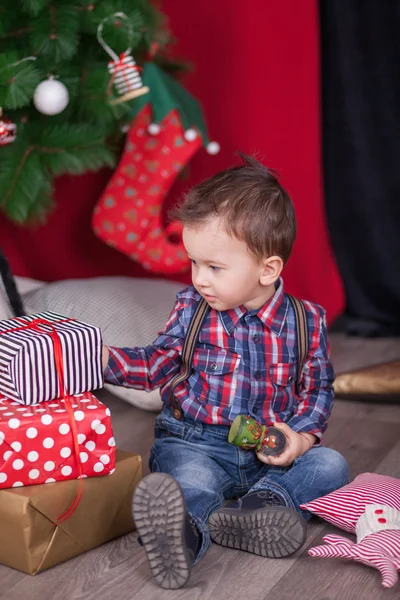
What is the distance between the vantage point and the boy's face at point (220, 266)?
147cm

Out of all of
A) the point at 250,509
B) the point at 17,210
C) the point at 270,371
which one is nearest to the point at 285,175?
the point at 17,210

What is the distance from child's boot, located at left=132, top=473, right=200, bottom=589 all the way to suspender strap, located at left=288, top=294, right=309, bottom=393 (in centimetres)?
40

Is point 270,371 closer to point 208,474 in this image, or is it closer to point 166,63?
point 208,474

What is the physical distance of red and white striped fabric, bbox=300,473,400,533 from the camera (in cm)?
146

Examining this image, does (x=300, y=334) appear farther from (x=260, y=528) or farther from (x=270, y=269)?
(x=260, y=528)

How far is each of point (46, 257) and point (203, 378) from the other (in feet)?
4.47

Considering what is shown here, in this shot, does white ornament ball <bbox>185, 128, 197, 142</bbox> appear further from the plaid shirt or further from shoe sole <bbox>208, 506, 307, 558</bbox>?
shoe sole <bbox>208, 506, 307, 558</bbox>

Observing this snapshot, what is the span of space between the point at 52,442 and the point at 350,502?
1.68 ft

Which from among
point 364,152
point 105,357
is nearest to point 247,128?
→ point 364,152

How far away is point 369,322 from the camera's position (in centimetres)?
278

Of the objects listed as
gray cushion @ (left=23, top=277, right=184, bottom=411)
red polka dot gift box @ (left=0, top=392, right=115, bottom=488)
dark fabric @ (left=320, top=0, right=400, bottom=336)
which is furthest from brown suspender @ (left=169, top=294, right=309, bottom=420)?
dark fabric @ (left=320, top=0, right=400, bottom=336)

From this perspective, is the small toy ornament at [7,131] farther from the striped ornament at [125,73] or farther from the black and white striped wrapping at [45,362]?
the black and white striped wrapping at [45,362]

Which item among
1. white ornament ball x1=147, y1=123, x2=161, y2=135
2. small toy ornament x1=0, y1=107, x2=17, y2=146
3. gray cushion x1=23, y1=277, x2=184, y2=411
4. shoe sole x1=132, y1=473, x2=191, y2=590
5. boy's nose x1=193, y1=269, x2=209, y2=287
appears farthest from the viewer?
white ornament ball x1=147, y1=123, x2=161, y2=135

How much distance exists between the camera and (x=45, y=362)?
140 centimetres
